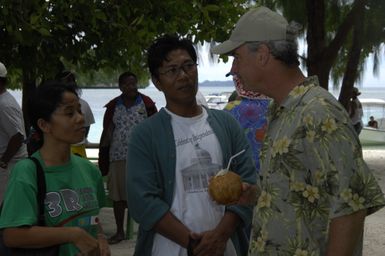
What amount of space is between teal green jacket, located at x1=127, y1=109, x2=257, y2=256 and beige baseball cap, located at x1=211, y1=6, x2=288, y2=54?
0.69 meters

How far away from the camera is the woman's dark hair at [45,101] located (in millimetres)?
3026

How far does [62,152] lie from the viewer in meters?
2.98

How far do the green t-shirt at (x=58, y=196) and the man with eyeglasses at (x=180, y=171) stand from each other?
226mm

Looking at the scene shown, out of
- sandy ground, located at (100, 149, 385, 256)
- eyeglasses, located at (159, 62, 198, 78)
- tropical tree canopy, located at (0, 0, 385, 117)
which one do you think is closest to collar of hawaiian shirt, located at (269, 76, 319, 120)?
eyeglasses, located at (159, 62, 198, 78)

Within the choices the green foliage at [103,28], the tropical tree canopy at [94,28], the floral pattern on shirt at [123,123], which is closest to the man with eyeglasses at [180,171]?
the tropical tree canopy at [94,28]

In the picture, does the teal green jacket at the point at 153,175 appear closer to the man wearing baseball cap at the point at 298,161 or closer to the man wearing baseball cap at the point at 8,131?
the man wearing baseball cap at the point at 298,161

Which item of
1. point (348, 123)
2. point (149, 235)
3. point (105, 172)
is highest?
point (348, 123)

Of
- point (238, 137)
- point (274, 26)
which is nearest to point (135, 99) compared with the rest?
point (238, 137)

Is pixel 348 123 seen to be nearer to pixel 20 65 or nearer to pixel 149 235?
pixel 149 235

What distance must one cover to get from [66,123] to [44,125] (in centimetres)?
9

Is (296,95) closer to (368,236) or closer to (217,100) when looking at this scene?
(368,236)

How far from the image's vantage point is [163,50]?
10.8 ft

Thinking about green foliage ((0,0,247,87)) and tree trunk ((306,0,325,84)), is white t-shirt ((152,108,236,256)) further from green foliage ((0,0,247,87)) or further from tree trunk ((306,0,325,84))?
tree trunk ((306,0,325,84))

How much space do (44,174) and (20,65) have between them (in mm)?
5166
